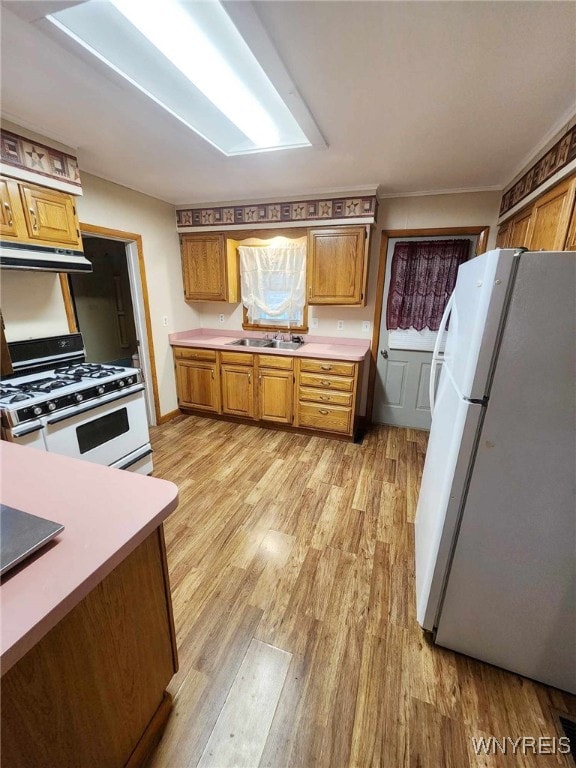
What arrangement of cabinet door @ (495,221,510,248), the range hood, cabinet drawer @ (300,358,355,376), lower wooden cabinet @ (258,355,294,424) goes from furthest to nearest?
lower wooden cabinet @ (258,355,294,424)
cabinet drawer @ (300,358,355,376)
cabinet door @ (495,221,510,248)
the range hood

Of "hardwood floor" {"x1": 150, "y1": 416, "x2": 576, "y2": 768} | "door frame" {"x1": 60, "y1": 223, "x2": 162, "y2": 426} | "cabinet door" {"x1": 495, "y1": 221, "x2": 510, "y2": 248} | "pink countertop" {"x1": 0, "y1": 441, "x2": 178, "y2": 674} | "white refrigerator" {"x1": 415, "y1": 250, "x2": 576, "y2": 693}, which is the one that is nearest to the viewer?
"pink countertop" {"x1": 0, "y1": 441, "x2": 178, "y2": 674}

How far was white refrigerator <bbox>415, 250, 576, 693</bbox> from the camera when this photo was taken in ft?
3.13

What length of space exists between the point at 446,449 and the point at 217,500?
1.63 m

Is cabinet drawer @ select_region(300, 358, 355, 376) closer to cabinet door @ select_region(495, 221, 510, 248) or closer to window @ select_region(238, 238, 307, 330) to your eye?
window @ select_region(238, 238, 307, 330)

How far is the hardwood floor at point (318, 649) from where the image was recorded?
1066 mm

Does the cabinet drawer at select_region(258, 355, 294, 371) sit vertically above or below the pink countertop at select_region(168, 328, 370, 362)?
below

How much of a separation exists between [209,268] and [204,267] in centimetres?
7

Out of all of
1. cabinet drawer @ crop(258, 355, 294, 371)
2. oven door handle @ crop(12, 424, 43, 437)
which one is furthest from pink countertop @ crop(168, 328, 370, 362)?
oven door handle @ crop(12, 424, 43, 437)

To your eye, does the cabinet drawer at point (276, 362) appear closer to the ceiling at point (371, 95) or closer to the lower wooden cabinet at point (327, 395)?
the lower wooden cabinet at point (327, 395)

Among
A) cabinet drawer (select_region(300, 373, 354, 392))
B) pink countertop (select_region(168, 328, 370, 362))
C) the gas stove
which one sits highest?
pink countertop (select_region(168, 328, 370, 362))

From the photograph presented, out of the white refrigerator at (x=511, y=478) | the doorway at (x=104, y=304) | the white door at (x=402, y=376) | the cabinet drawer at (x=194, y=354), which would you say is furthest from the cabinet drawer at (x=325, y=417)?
the doorway at (x=104, y=304)

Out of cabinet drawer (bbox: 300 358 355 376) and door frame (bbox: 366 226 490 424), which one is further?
cabinet drawer (bbox: 300 358 355 376)

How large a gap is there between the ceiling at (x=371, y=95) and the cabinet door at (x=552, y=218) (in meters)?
0.35

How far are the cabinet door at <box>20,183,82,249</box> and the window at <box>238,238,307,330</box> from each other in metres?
1.74
